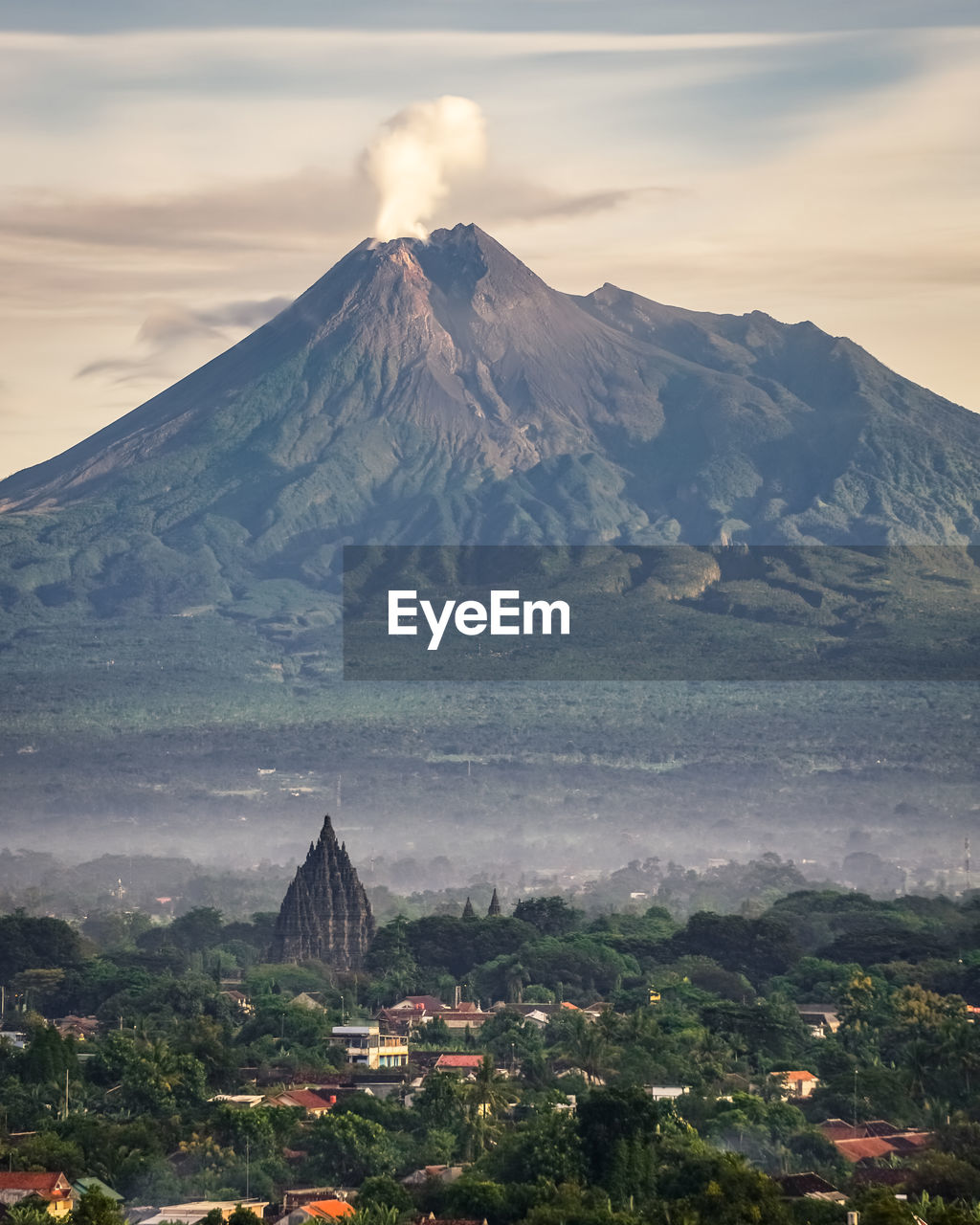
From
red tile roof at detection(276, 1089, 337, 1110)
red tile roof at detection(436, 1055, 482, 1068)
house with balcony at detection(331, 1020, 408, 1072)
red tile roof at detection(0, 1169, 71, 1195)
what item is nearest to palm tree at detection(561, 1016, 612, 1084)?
red tile roof at detection(436, 1055, 482, 1068)

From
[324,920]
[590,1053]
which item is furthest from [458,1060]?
[324,920]

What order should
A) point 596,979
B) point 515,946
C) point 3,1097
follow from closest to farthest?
point 3,1097 → point 596,979 → point 515,946

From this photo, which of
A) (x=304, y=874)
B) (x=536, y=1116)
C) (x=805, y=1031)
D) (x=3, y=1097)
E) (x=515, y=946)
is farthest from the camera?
(x=304, y=874)

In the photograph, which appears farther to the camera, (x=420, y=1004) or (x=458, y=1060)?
(x=420, y=1004)

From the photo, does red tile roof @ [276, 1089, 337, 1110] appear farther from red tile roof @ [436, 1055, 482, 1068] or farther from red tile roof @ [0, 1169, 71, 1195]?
red tile roof @ [0, 1169, 71, 1195]

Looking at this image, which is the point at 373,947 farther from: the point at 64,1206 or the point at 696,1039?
the point at 64,1206

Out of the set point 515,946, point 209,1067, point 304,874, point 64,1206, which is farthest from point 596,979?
point 64,1206

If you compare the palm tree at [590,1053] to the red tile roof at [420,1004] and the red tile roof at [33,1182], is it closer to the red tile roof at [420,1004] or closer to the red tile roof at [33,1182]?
the red tile roof at [420,1004]

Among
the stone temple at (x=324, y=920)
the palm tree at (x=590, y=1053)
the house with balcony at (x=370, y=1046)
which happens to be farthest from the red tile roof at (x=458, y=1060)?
the stone temple at (x=324, y=920)

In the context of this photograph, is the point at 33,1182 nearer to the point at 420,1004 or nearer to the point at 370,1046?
the point at 370,1046
